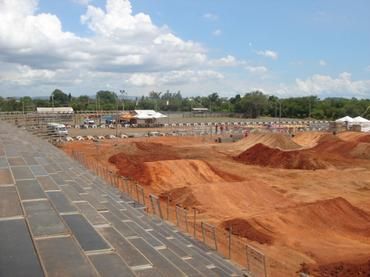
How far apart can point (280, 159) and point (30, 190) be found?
35.9m

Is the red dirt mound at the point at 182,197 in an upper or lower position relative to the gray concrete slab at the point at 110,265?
lower

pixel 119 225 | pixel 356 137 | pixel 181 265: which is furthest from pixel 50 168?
pixel 356 137

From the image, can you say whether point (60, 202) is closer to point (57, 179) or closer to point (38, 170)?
point (57, 179)

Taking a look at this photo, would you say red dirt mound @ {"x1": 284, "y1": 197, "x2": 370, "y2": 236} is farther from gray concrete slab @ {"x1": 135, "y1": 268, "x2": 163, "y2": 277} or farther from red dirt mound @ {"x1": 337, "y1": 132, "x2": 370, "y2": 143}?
red dirt mound @ {"x1": 337, "y1": 132, "x2": 370, "y2": 143}

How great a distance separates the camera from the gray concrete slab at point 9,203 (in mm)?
7438

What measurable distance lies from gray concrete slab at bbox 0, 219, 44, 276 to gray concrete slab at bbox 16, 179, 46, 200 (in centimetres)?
213

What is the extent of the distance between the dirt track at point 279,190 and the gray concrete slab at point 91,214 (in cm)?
780

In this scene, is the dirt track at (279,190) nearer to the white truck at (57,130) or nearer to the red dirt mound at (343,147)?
the red dirt mound at (343,147)

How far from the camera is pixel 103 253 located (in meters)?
5.99

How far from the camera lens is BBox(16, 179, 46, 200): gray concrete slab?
351 inches

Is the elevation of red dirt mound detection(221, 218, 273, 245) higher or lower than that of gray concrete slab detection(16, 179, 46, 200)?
lower

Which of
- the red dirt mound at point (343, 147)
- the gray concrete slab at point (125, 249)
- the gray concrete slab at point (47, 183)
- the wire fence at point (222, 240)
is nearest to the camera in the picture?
the gray concrete slab at point (125, 249)

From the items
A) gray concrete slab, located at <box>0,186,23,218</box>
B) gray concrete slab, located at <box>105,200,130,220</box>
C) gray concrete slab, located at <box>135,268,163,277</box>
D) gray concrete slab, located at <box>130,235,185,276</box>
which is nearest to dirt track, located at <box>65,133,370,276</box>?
gray concrete slab, located at <box>105,200,130,220</box>

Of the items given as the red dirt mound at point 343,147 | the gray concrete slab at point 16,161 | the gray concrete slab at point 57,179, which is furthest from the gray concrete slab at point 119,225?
the red dirt mound at point 343,147
